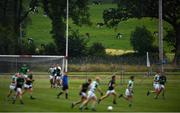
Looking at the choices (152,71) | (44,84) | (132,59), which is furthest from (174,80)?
(44,84)

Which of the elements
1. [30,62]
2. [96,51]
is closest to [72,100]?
[30,62]

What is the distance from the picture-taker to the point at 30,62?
61875mm

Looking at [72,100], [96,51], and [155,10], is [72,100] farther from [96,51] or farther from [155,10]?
[96,51]

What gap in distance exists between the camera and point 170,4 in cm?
8544

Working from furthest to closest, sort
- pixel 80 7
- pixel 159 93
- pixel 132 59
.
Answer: pixel 80 7, pixel 132 59, pixel 159 93

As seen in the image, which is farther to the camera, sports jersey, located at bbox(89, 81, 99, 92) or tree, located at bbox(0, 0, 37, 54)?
tree, located at bbox(0, 0, 37, 54)

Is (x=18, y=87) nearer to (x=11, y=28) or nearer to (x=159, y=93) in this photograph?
(x=159, y=93)

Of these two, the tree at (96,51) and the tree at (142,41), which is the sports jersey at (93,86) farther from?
the tree at (142,41)

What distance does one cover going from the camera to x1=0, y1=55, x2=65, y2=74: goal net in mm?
59597

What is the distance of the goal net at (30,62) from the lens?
5960cm

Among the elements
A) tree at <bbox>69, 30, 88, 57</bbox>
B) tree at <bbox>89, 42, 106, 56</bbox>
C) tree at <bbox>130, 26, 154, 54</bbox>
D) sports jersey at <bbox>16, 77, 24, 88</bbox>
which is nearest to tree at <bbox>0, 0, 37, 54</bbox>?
tree at <bbox>69, 30, 88, 57</bbox>

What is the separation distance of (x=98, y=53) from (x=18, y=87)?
51.5 m

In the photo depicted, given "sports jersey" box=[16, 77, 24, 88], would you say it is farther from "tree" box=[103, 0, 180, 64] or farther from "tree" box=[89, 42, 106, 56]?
"tree" box=[89, 42, 106, 56]

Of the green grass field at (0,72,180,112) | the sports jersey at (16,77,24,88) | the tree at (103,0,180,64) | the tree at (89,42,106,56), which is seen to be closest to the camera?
the green grass field at (0,72,180,112)
